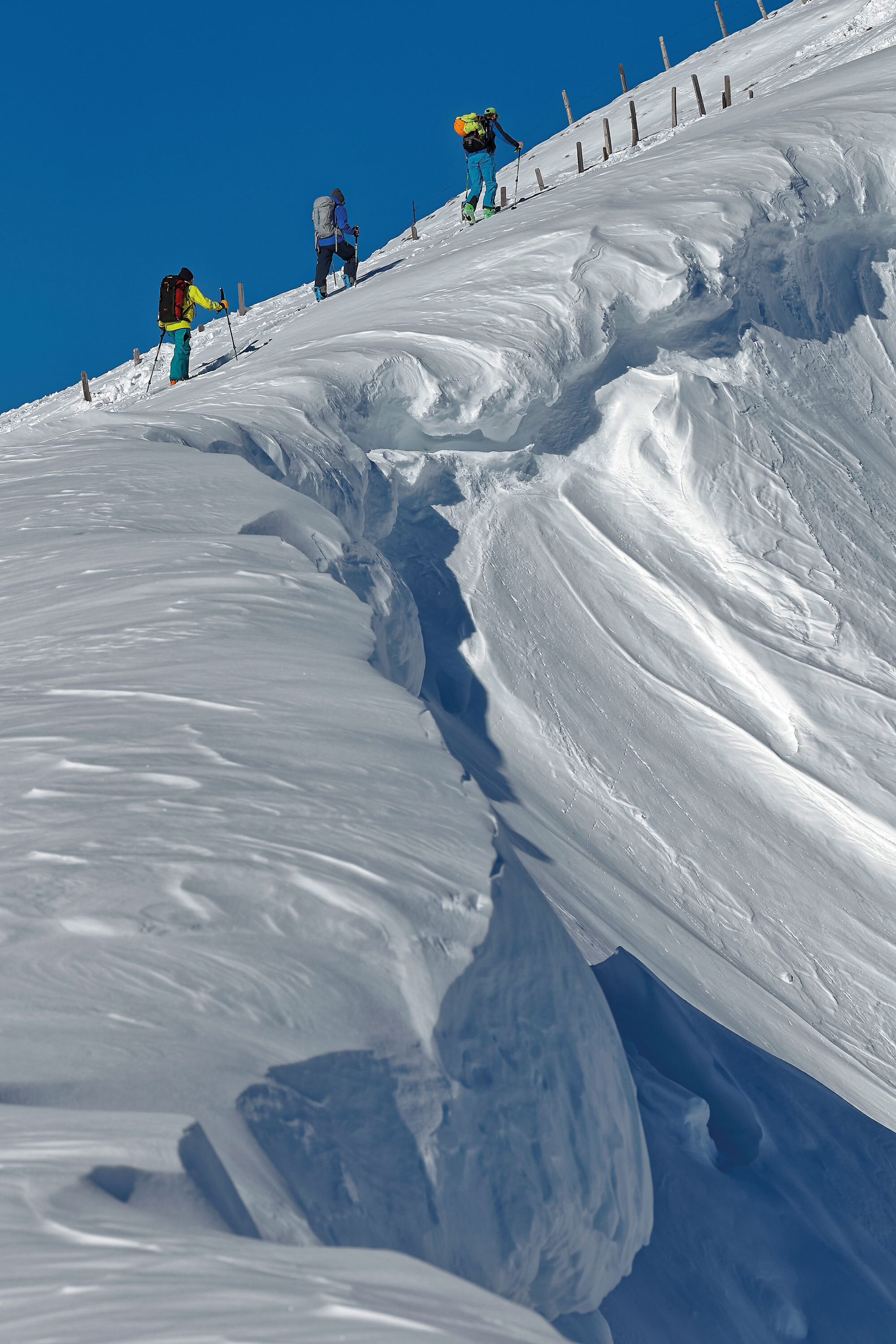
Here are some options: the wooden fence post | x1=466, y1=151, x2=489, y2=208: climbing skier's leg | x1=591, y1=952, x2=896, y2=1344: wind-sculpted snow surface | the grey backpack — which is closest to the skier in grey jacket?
the grey backpack

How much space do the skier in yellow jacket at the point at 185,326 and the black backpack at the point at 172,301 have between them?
0.08 feet

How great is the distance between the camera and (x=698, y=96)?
20781 mm

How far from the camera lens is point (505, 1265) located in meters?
1.97

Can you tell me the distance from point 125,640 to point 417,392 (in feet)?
10.6

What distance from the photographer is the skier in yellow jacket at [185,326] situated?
11852mm

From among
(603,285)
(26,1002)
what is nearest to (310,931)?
(26,1002)

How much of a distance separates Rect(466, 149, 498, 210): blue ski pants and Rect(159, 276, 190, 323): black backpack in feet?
14.9

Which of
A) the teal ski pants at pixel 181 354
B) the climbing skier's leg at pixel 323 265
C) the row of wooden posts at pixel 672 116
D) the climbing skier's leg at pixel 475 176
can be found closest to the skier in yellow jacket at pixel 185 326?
the teal ski pants at pixel 181 354

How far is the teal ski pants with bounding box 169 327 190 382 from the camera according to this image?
466 inches

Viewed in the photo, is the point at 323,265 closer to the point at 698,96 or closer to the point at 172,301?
the point at 172,301

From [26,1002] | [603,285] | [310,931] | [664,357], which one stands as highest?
[603,285]

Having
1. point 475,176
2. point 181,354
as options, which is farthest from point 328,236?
point 181,354

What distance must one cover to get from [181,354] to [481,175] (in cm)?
537

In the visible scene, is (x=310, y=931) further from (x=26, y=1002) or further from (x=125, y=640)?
(x=125, y=640)
